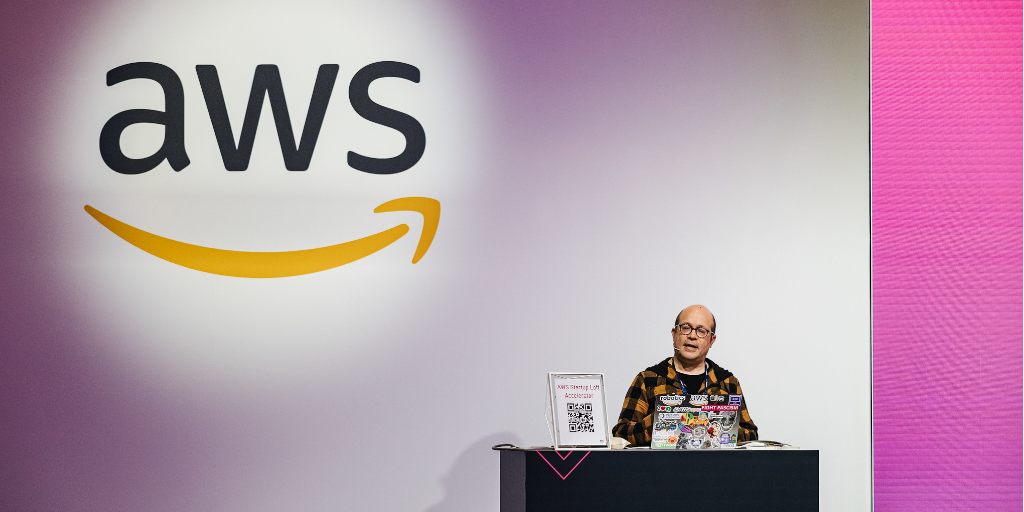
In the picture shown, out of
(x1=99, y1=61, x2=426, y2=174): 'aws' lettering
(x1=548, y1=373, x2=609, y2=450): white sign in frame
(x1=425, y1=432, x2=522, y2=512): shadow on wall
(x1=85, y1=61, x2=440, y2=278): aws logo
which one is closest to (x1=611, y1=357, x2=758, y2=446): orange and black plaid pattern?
(x1=548, y1=373, x2=609, y2=450): white sign in frame

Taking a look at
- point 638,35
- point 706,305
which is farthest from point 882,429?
point 638,35

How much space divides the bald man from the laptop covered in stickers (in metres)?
0.38

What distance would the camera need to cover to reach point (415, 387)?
4.16m

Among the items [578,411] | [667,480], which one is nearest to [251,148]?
[578,411]

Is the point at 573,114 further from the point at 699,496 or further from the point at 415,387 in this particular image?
the point at 699,496

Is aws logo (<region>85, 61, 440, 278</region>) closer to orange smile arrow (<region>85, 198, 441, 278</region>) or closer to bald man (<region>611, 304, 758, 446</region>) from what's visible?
orange smile arrow (<region>85, 198, 441, 278</region>)

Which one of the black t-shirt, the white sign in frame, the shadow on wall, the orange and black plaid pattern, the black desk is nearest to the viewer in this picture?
the black desk

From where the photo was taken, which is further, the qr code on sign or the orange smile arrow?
the orange smile arrow

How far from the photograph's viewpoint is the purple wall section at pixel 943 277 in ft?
13.9

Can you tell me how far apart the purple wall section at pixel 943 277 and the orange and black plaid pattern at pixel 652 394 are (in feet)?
3.08

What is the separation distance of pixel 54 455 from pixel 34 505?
0.25 metres

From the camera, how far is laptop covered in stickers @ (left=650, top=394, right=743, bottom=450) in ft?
10.6

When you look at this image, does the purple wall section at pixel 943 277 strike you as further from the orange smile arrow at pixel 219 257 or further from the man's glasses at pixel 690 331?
the orange smile arrow at pixel 219 257

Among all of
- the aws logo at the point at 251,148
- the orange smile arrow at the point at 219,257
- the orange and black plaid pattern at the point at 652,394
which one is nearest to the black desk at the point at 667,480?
the orange and black plaid pattern at the point at 652,394
